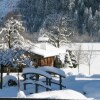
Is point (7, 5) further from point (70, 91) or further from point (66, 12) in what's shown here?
point (70, 91)

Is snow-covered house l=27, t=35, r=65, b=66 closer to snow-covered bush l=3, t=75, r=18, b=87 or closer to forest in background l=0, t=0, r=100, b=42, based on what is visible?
snow-covered bush l=3, t=75, r=18, b=87

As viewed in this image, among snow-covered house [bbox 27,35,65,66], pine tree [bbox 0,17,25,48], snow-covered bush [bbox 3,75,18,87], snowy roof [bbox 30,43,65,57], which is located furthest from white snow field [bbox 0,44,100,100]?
pine tree [bbox 0,17,25,48]

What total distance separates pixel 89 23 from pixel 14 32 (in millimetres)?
60354

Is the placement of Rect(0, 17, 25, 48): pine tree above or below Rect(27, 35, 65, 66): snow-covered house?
above

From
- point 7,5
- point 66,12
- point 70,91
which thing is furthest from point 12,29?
point 7,5

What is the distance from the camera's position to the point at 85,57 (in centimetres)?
4894

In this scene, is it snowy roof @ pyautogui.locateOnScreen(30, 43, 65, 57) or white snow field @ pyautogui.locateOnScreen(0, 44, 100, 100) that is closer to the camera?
white snow field @ pyautogui.locateOnScreen(0, 44, 100, 100)

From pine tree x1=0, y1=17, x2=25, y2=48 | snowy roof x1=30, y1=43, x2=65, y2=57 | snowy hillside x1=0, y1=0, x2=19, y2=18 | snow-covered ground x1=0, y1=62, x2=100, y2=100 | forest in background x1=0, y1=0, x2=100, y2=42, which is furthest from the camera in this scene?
snowy hillside x1=0, y1=0, x2=19, y2=18

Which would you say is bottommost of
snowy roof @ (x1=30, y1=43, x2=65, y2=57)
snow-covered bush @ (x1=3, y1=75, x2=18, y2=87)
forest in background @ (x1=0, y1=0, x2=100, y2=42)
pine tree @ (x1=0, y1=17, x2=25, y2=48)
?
snow-covered bush @ (x1=3, y1=75, x2=18, y2=87)

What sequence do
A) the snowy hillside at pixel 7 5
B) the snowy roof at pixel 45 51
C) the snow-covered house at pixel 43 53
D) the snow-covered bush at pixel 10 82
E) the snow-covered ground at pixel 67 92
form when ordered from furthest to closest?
the snowy hillside at pixel 7 5, the snowy roof at pixel 45 51, the snow-covered house at pixel 43 53, the snow-covered bush at pixel 10 82, the snow-covered ground at pixel 67 92

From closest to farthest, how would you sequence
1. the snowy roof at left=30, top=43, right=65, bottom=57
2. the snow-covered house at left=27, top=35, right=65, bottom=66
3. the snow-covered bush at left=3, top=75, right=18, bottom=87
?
the snow-covered bush at left=3, top=75, right=18, bottom=87, the snow-covered house at left=27, top=35, right=65, bottom=66, the snowy roof at left=30, top=43, right=65, bottom=57

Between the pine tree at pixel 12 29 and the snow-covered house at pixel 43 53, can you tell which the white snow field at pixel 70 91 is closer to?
the snow-covered house at pixel 43 53

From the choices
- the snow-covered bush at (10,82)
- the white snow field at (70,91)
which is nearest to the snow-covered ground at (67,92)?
the white snow field at (70,91)

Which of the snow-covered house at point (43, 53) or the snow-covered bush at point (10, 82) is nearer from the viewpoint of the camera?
the snow-covered bush at point (10, 82)
